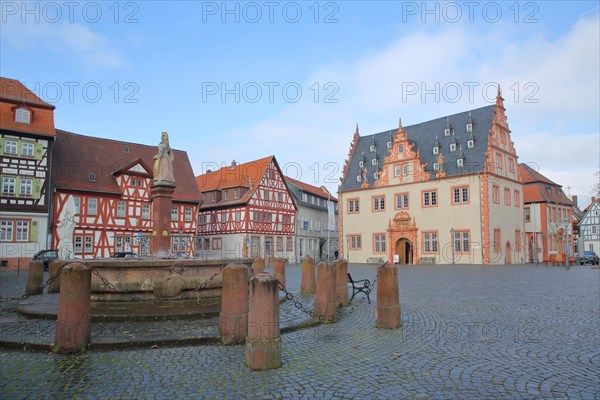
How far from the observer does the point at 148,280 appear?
30.8ft

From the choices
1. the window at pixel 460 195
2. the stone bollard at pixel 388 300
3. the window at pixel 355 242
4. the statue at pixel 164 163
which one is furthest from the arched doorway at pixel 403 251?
the stone bollard at pixel 388 300

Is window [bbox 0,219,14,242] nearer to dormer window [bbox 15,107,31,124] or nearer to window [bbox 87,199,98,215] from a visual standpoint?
window [bbox 87,199,98,215]

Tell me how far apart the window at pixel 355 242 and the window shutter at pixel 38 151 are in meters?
30.5

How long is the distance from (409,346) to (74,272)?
16.3 ft

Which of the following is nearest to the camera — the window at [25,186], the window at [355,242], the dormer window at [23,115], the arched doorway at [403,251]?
the window at [25,186]

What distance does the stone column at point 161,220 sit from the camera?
43.2 ft

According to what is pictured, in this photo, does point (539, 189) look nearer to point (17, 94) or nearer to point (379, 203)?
point (379, 203)

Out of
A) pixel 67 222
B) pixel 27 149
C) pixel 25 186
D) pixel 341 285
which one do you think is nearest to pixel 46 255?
pixel 25 186

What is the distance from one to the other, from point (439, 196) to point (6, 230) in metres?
34.3

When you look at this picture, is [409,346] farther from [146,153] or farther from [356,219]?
[356,219]

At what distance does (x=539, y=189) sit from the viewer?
179ft

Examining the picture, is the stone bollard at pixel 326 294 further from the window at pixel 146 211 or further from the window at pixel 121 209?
the window at pixel 146 211

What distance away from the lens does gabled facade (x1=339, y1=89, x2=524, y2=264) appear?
40.9 metres

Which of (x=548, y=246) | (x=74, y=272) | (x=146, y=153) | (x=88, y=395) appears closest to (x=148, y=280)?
(x=74, y=272)
